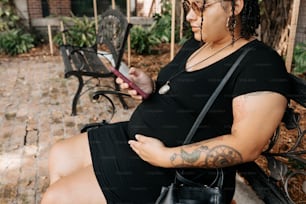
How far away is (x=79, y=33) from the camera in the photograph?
7262 mm

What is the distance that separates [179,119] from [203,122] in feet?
0.35

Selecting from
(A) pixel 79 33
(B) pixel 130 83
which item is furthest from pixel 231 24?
(A) pixel 79 33

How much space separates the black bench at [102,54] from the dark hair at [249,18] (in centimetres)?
255

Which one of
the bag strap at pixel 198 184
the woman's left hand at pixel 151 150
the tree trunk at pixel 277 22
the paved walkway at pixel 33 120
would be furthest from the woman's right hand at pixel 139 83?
the tree trunk at pixel 277 22

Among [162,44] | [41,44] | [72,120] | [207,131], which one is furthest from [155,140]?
[41,44]

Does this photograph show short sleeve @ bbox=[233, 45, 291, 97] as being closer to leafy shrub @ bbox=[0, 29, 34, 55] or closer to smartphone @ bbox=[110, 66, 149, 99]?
smartphone @ bbox=[110, 66, 149, 99]

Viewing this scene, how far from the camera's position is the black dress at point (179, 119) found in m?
1.46

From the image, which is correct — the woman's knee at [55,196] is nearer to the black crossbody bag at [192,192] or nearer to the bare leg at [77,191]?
the bare leg at [77,191]

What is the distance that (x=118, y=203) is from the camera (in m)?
1.65

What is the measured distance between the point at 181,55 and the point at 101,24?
3.39m

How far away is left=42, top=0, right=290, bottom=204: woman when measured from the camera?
1.41 meters

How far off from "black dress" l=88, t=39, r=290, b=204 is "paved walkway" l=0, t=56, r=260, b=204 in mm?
809

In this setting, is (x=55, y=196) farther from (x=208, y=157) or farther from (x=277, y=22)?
(x=277, y=22)

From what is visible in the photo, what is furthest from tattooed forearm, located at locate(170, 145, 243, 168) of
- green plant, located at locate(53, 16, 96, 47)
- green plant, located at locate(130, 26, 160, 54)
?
green plant, located at locate(53, 16, 96, 47)
